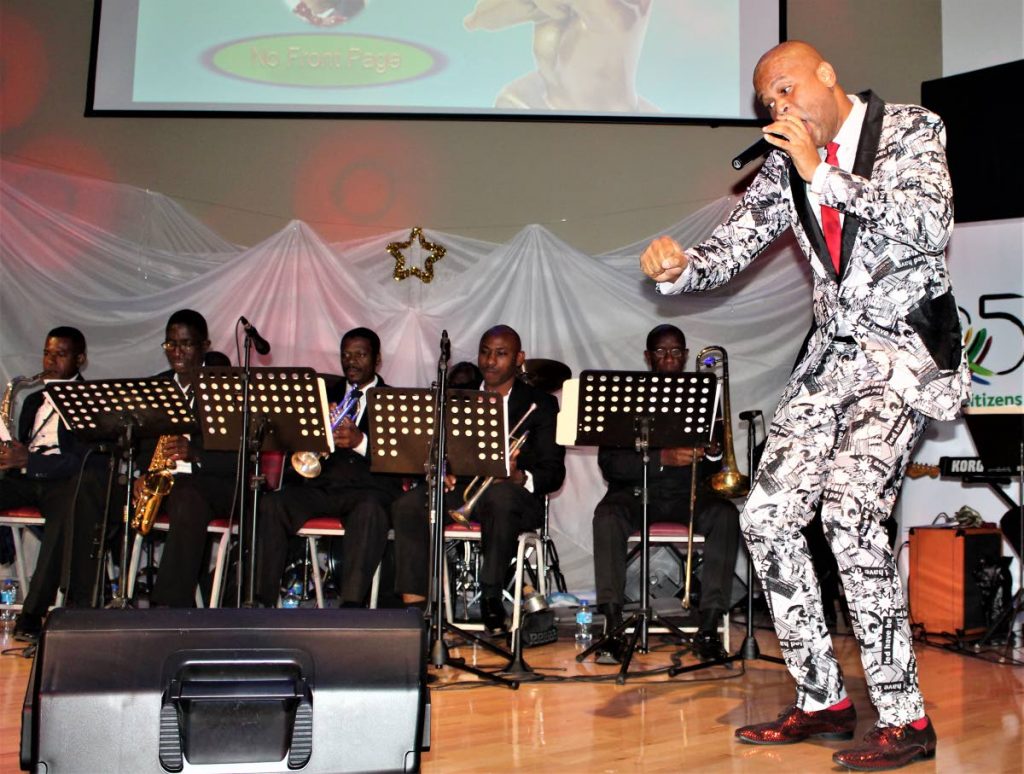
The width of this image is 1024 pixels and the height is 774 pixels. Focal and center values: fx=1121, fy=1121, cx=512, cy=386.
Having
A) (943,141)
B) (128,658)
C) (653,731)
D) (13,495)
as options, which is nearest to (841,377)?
(943,141)

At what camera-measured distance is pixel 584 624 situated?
6.18m

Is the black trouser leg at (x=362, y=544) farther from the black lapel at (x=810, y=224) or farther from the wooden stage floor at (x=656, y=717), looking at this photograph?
the black lapel at (x=810, y=224)

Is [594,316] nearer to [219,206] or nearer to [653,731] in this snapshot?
[219,206]

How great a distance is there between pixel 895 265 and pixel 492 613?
9.54 ft

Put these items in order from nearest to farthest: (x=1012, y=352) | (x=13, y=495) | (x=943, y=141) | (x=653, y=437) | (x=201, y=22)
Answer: (x=943, y=141) < (x=653, y=437) < (x=13, y=495) < (x=1012, y=352) < (x=201, y=22)

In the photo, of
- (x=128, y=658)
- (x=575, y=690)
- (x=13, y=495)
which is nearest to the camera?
(x=128, y=658)

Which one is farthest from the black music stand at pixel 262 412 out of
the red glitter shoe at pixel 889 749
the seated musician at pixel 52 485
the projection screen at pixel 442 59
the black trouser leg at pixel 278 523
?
the projection screen at pixel 442 59

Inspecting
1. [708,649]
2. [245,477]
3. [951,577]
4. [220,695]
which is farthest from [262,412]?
[951,577]

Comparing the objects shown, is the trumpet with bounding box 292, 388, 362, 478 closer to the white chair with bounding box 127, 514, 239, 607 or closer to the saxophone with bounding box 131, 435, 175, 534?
the white chair with bounding box 127, 514, 239, 607

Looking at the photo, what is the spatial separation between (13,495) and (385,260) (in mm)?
2590

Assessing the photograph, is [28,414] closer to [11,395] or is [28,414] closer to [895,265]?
[11,395]

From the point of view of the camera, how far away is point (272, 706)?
2.12 m

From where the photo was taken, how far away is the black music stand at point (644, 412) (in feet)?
15.8

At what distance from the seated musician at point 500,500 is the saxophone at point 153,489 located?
4.01 feet
